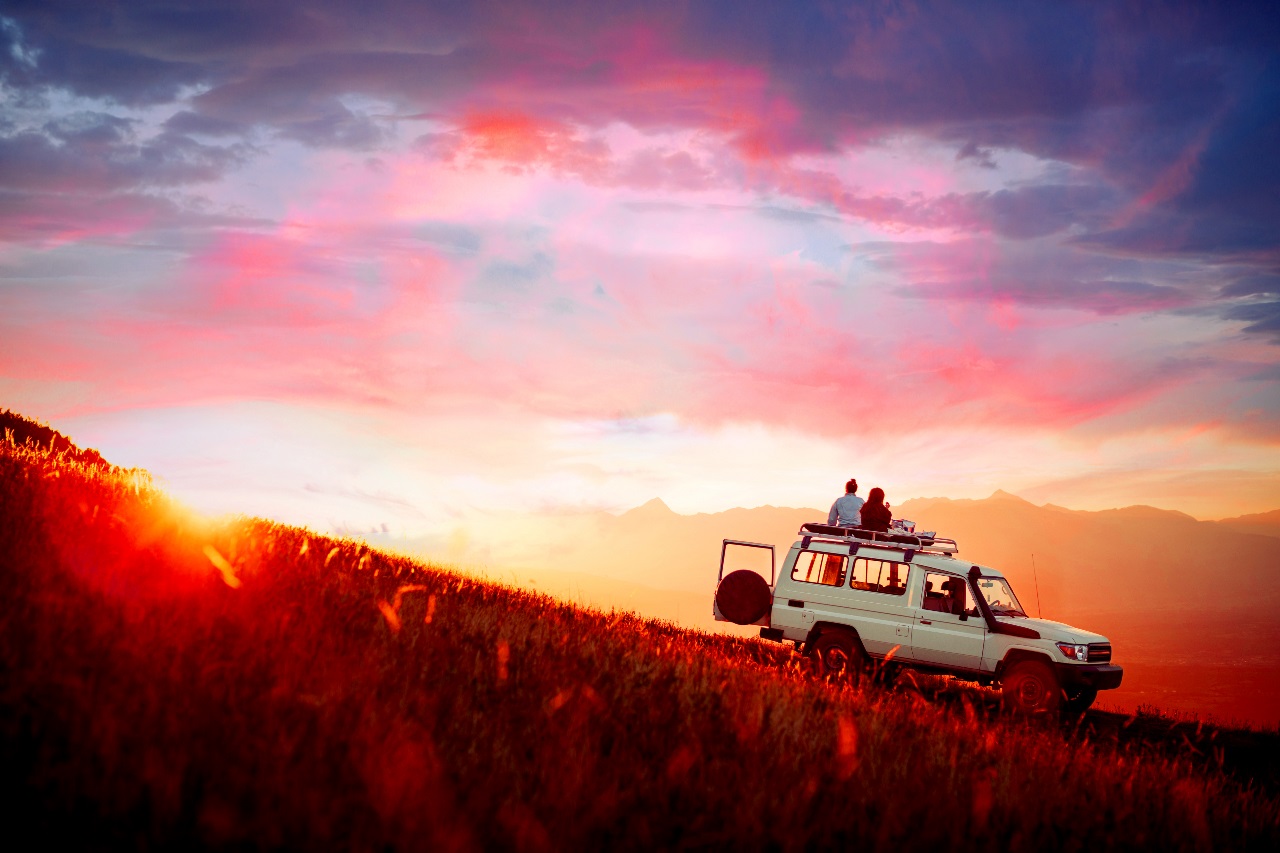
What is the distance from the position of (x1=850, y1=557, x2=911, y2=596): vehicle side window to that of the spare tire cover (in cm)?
159

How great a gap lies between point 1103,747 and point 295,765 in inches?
372

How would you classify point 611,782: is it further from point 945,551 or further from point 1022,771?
point 945,551

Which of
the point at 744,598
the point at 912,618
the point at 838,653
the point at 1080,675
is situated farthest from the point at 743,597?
the point at 1080,675

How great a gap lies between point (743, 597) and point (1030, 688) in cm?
468

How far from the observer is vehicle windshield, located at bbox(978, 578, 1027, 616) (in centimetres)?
1360

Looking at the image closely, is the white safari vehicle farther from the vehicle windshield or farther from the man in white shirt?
the man in white shirt

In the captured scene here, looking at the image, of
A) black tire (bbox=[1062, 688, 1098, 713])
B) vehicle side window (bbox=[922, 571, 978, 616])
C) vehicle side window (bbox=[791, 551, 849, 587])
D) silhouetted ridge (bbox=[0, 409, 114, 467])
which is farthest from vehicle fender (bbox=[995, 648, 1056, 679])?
silhouetted ridge (bbox=[0, 409, 114, 467])

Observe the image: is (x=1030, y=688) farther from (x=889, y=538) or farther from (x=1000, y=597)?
(x=889, y=538)

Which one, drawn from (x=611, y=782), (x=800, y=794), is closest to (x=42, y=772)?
(x=611, y=782)

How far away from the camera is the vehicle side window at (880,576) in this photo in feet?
45.6

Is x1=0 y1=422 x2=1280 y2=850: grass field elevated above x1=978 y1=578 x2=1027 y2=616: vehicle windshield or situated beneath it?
situated beneath

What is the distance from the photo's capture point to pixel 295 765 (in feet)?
15.3

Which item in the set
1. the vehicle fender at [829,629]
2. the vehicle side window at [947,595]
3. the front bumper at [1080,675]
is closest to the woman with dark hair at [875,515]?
the vehicle side window at [947,595]

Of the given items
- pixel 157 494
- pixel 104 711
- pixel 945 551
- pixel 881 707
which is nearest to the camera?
pixel 104 711
